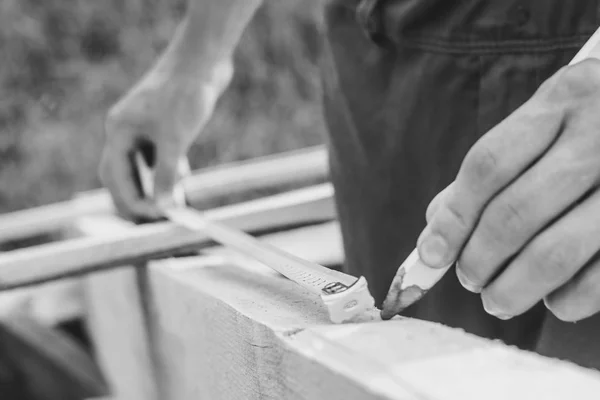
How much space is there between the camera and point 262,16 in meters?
3.68

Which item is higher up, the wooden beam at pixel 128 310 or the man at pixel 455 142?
the man at pixel 455 142

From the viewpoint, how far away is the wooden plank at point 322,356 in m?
0.42

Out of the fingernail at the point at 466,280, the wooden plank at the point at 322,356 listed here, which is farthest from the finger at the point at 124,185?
the fingernail at the point at 466,280

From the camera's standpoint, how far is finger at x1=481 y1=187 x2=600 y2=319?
54 cm

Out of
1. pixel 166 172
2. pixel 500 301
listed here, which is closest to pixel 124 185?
pixel 166 172

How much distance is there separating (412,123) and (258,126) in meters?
2.73

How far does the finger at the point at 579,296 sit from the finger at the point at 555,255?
0.01 metres

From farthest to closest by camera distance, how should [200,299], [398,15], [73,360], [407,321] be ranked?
[73,360]
[398,15]
[200,299]
[407,321]

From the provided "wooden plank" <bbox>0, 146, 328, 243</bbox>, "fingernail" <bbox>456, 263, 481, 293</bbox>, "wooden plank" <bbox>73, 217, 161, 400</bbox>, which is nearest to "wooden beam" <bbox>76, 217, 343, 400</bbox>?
"wooden plank" <bbox>73, 217, 161, 400</bbox>

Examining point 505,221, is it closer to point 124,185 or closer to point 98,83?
point 124,185

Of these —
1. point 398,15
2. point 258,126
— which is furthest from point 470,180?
point 258,126

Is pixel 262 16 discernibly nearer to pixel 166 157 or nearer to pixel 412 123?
pixel 166 157

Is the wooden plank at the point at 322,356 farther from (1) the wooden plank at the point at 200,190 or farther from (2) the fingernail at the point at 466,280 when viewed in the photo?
(1) the wooden plank at the point at 200,190

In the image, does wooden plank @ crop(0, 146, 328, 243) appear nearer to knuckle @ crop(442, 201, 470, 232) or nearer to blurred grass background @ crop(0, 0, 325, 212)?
knuckle @ crop(442, 201, 470, 232)
